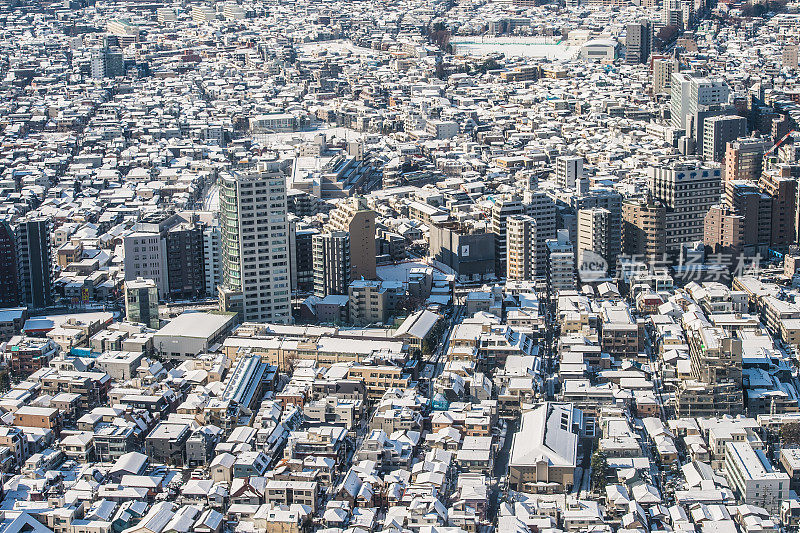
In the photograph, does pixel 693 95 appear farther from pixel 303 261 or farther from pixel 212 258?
pixel 212 258

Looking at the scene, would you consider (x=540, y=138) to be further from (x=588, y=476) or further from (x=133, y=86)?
(x=588, y=476)

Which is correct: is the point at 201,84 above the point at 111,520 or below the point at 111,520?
above

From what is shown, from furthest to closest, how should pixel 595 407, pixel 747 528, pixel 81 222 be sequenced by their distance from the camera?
pixel 81 222
pixel 595 407
pixel 747 528

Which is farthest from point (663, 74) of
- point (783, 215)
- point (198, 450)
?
point (198, 450)

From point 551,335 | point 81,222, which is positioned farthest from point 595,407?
point 81,222

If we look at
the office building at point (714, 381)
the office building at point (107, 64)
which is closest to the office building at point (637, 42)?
the office building at point (107, 64)
